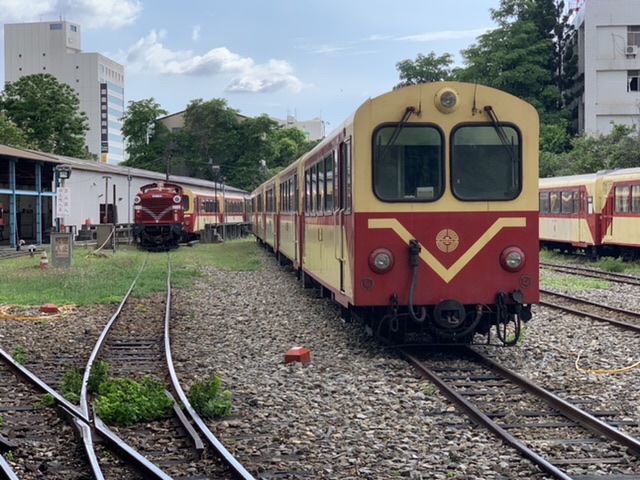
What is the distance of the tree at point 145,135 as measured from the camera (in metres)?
83.8

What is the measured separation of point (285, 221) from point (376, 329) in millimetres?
11048

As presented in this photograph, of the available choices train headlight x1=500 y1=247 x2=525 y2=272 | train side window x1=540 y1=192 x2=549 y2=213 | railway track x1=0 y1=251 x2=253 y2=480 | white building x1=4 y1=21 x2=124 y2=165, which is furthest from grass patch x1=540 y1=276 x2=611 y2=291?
white building x1=4 y1=21 x2=124 y2=165

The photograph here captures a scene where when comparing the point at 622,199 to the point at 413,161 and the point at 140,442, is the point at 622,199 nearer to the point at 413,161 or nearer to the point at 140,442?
the point at 413,161

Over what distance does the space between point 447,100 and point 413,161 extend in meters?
0.75

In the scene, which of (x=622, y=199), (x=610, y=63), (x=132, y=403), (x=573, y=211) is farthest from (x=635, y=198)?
(x=610, y=63)

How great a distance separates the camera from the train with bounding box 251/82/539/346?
9258 millimetres

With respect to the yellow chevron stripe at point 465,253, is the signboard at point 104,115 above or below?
above

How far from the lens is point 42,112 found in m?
67.6

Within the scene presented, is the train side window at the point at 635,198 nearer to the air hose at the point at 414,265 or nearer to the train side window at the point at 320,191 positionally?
the train side window at the point at 320,191

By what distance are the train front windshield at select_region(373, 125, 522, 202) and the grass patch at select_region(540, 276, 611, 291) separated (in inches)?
376

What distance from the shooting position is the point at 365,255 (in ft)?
30.4

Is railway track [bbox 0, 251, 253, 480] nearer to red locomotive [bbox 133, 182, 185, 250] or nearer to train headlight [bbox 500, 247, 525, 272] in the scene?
train headlight [bbox 500, 247, 525, 272]

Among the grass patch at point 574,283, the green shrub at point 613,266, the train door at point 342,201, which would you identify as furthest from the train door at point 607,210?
the train door at point 342,201

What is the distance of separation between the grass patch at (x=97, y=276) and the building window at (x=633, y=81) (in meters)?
26.6
